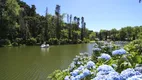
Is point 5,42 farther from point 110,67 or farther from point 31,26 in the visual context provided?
point 110,67

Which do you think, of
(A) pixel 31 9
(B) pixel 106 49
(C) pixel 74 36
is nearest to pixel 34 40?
(A) pixel 31 9

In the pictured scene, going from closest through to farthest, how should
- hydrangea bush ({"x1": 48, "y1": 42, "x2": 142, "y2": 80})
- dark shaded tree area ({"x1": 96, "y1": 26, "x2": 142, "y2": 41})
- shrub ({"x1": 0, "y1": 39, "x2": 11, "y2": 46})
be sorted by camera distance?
hydrangea bush ({"x1": 48, "y1": 42, "x2": 142, "y2": 80}) → shrub ({"x1": 0, "y1": 39, "x2": 11, "y2": 46}) → dark shaded tree area ({"x1": 96, "y1": 26, "x2": 142, "y2": 41})

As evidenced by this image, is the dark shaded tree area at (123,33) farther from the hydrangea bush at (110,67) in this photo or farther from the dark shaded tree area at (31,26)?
the hydrangea bush at (110,67)

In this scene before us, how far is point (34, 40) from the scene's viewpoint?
181ft

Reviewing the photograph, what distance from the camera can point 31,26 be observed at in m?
60.9

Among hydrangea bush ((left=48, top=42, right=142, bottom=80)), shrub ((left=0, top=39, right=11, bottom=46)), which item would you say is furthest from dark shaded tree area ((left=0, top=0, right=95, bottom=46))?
hydrangea bush ((left=48, top=42, right=142, bottom=80))

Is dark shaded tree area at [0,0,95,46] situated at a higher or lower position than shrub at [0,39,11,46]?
higher

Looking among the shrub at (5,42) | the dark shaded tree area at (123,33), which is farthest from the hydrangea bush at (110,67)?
the dark shaded tree area at (123,33)

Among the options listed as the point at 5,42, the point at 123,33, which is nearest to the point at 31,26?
the point at 5,42

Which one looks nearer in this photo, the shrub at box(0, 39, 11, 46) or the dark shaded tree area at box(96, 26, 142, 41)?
the shrub at box(0, 39, 11, 46)

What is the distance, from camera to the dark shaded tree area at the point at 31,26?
47688mm

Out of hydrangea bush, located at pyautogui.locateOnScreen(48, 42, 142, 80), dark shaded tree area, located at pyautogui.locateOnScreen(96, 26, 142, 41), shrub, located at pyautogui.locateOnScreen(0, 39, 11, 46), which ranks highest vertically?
dark shaded tree area, located at pyautogui.locateOnScreen(96, 26, 142, 41)

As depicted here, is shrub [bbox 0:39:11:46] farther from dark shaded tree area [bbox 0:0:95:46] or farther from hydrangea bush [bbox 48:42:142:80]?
hydrangea bush [bbox 48:42:142:80]

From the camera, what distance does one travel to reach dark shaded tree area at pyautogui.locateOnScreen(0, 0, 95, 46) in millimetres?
47688
